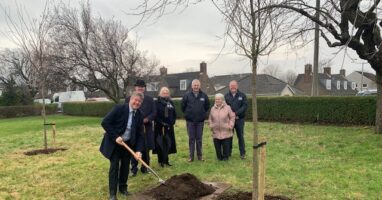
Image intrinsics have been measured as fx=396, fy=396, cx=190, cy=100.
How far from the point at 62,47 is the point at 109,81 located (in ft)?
11.6

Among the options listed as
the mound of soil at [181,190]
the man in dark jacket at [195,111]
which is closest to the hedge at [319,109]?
the man in dark jacket at [195,111]

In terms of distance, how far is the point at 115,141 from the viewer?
6113 millimetres

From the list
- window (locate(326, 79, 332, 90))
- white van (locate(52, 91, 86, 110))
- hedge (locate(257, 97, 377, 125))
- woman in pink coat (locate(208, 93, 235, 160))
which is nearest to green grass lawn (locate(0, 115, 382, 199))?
woman in pink coat (locate(208, 93, 235, 160))

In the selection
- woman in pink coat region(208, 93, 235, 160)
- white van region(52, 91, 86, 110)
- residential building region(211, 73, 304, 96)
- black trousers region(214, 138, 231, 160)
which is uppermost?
residential building region(211, 73, 304, 96)

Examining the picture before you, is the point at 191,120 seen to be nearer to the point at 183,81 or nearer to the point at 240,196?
the point at 240,196

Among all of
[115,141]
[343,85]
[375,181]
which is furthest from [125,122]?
[343,85]

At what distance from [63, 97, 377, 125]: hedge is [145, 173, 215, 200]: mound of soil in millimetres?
12530

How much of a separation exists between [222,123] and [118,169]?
3.17 m

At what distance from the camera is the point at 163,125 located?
8.69 meters

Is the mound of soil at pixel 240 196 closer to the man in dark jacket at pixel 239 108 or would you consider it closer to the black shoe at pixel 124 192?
the black shoe at pixel 124 192

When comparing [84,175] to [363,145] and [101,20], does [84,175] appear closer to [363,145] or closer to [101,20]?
[363,145]

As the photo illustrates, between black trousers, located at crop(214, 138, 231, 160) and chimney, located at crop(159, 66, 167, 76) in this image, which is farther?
chimney, located at crop(159, 66, 167, 76)

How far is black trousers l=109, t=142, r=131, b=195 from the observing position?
6203mm

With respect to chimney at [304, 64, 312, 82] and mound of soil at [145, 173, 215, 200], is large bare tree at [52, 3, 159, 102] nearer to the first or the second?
mound of soil at [145, 173, 215, 200]
